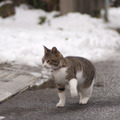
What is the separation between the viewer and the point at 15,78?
5.08 metres

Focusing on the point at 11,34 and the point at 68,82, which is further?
the point at 11,34

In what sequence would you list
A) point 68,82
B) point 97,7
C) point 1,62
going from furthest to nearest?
point 97,7, point 1,62, point 68,82

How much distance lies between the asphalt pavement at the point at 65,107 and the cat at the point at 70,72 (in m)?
0.18

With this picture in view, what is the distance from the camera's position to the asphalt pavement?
3.66m

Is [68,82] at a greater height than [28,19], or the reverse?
[68,82]

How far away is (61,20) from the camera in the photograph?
968cm

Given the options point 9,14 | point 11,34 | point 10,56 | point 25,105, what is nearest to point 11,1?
point 9,14

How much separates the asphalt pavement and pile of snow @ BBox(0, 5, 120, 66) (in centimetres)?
139

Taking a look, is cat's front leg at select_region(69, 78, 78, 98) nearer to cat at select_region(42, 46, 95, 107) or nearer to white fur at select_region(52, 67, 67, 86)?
cat at select_region(42, 46, 95, 107)

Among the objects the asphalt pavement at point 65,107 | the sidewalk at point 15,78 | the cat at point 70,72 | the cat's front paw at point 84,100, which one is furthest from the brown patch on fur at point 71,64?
the sidewalk at point 15,78

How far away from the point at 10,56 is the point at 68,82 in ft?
8.44

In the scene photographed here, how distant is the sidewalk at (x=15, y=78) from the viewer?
4539 mm

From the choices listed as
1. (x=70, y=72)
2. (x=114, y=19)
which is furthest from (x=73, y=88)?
(x=114, y=19)

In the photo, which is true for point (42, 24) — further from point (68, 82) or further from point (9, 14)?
point (68, 82)
